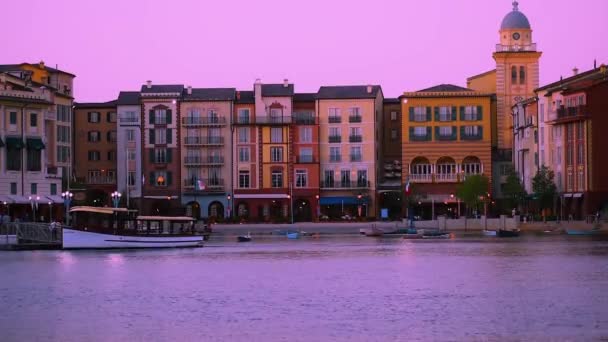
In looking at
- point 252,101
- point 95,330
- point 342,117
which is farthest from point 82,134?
point 95,330

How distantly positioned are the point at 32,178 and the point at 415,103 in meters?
41.2

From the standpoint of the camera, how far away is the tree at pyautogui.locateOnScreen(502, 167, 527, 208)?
11431 cm

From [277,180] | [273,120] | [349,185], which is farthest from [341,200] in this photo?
[273,120]

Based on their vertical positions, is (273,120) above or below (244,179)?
above

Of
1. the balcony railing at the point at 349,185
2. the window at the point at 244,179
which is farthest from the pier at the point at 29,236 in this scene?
the balcony railing at the point at 349,185

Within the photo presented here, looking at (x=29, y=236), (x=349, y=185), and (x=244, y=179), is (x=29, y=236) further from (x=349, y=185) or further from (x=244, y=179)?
(x=349, y=185)

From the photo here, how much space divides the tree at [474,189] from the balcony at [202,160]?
2463 centimetres

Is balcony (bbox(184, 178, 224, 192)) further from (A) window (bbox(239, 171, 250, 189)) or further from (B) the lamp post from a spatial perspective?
(B) the lamp post

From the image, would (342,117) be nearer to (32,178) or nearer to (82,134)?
(82,134)

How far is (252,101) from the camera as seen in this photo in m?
124

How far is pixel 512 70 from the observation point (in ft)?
415

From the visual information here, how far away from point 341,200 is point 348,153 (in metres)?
4.80

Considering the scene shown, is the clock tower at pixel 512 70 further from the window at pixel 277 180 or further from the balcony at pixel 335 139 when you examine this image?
the window at pixel 277 180

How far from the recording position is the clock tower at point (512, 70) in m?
126
